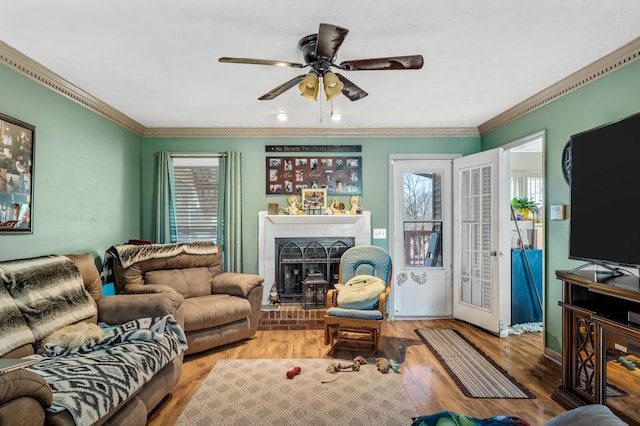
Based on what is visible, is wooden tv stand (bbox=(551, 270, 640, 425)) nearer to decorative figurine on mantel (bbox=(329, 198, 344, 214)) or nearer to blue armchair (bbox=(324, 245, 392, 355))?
blue armchair (bbox=(324, 245, 392, 355))

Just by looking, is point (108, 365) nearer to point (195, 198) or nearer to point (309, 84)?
point (309, 84)

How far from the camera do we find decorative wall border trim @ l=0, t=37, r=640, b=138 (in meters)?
2.46

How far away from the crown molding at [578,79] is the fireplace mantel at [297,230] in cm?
200

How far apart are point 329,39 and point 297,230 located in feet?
9.61

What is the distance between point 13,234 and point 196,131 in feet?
8.01

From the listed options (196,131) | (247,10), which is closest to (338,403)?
(247,10)

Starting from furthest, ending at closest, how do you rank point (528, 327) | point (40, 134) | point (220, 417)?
point (528, 327) < point (40, 134) < point (220, 417)

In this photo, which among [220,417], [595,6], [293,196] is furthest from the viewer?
[293,196]

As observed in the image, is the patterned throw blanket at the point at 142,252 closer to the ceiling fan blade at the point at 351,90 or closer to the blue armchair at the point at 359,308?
the blue armchair at the point at 359,308

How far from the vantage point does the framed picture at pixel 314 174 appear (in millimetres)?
4551

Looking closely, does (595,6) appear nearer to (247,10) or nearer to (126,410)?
(247,10)

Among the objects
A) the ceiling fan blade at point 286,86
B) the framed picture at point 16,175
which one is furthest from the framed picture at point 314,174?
the framed picture at point 16,175

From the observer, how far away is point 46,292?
2326mm

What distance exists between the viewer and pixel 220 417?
7.45ft
